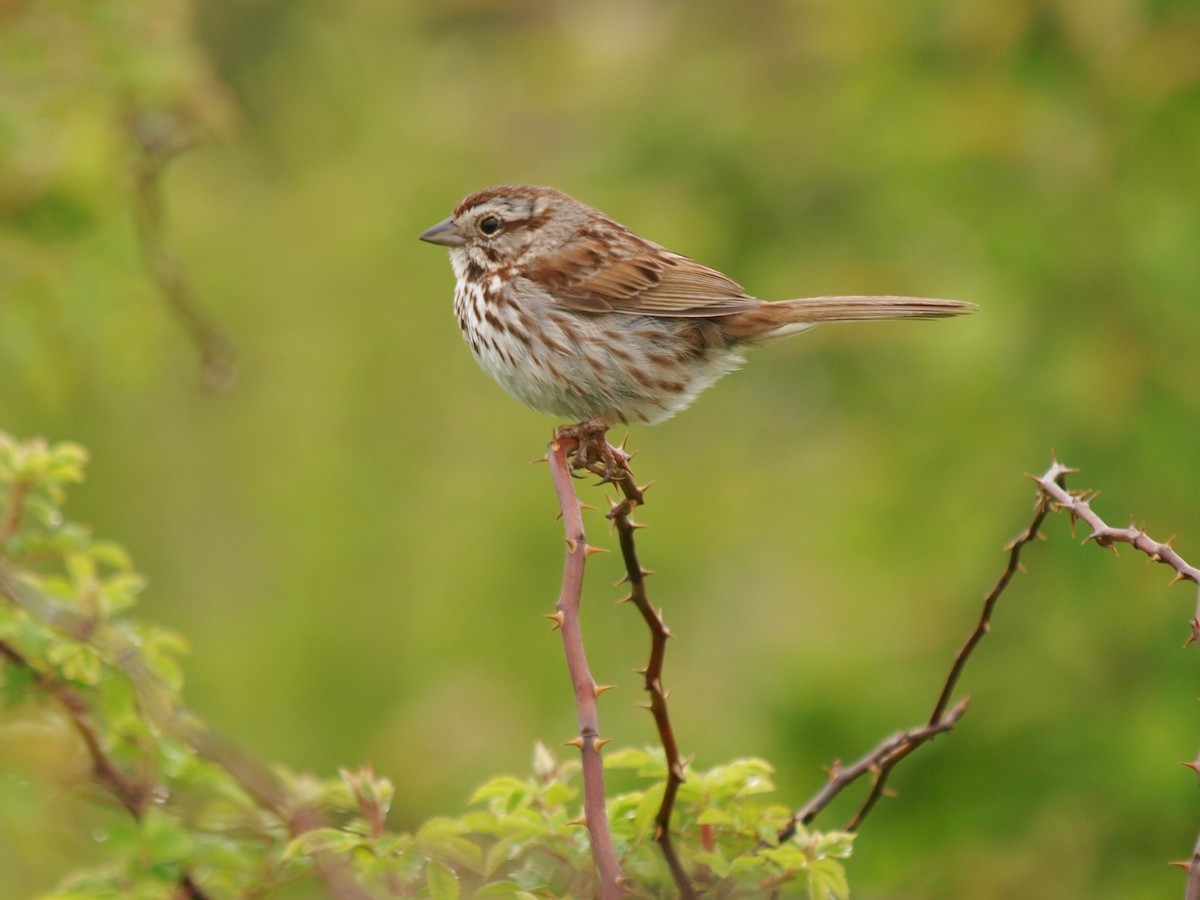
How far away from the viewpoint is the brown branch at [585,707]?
93.4 inches

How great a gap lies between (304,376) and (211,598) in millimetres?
1820

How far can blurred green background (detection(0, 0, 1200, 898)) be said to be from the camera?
699 centimetres

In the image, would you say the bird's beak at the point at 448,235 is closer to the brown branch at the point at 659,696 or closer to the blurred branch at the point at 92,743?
the blurred branch at the point at 92,743

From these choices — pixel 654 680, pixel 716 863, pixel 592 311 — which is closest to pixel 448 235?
pixel 592 311

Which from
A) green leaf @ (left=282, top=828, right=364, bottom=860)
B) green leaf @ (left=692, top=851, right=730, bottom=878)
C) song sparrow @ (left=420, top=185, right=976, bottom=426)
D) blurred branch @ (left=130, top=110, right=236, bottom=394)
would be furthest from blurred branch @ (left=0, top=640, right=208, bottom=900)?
blurred branch @ (left=130, top=110, right=236, bottom=394)

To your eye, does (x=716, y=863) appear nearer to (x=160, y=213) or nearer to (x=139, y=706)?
(x=139, y=706)

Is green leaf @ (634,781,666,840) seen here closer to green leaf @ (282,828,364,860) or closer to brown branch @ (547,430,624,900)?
brown branch @ (547,430,624,900)

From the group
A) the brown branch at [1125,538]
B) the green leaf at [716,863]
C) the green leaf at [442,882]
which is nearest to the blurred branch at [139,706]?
the green leaf at [442,882]

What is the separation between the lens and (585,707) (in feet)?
8.25

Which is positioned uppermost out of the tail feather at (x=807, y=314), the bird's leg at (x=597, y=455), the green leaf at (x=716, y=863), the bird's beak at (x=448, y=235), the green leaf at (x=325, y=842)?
the bird's beak at (x=448, y=235)

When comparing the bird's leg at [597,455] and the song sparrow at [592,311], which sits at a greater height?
the song sparrow at [592,311]

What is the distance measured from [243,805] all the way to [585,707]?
1028 millimetres

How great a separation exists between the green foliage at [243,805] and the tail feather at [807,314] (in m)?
1.76

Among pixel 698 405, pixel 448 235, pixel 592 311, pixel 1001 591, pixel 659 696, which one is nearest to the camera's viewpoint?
pixel 659 696
